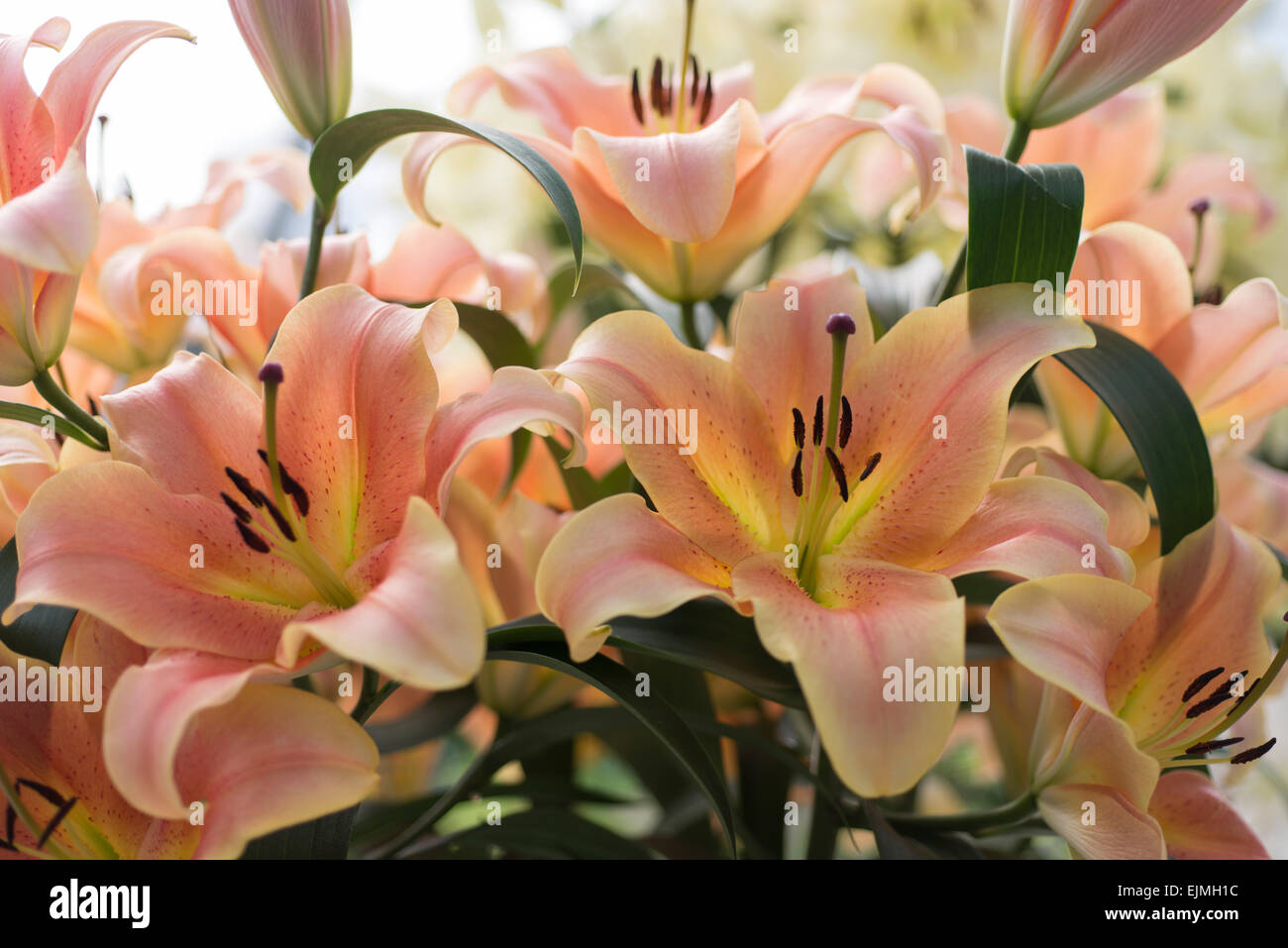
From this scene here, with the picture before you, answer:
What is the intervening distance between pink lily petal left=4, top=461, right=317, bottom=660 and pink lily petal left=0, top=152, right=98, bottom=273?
0.31 feet

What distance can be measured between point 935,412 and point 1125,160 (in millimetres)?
431

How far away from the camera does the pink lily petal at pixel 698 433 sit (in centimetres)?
47

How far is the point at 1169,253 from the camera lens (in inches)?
23.0

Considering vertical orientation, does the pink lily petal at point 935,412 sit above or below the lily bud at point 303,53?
below

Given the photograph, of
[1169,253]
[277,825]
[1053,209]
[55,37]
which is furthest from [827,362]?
[55,37]

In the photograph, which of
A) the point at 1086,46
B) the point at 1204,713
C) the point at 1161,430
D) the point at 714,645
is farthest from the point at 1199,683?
the point at 1086,46

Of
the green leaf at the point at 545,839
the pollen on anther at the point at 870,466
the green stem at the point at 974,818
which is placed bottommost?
the green leaf at the point at 545,839

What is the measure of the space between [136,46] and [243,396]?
7.4 inches

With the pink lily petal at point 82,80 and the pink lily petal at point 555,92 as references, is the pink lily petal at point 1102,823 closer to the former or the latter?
the pink lily petal at point 555,92

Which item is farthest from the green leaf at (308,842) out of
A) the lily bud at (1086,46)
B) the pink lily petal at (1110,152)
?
the pink lily petal at (1110,152)

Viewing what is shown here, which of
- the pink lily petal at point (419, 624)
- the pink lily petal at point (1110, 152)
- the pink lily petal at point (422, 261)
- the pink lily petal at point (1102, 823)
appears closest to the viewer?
the pink lily petal at point (419, 624)

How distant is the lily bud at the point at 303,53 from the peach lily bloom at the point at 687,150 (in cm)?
6

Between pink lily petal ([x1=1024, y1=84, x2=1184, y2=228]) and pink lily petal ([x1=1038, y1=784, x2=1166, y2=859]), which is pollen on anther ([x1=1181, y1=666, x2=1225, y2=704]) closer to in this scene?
pink lily petal ([x1=1038, y1=784, x2=1166, y2=859])
